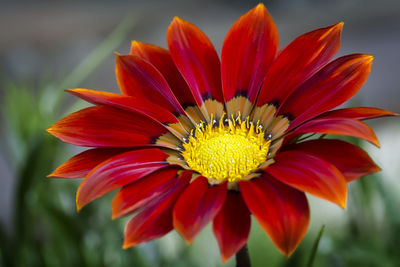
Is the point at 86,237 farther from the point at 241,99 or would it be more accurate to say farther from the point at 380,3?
the point at 380,3

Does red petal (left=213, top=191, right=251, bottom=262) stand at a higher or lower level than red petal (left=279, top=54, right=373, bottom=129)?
lower

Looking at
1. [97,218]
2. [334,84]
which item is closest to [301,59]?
[334,84]

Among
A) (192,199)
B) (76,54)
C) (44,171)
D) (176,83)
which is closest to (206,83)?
(176,83)

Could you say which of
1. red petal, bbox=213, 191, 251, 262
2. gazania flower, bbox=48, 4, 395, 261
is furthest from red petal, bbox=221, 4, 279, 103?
red petal, bbox=213, 191, 251, 262

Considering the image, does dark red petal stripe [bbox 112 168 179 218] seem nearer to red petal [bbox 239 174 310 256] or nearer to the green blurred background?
red petal [bbox 239 174 310 256]

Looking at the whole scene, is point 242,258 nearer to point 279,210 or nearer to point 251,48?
point 279,210

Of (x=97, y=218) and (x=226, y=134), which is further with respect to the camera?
(x=97, y=218)

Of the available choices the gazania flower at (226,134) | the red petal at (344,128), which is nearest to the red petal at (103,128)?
the gazania flower at (226,134)
